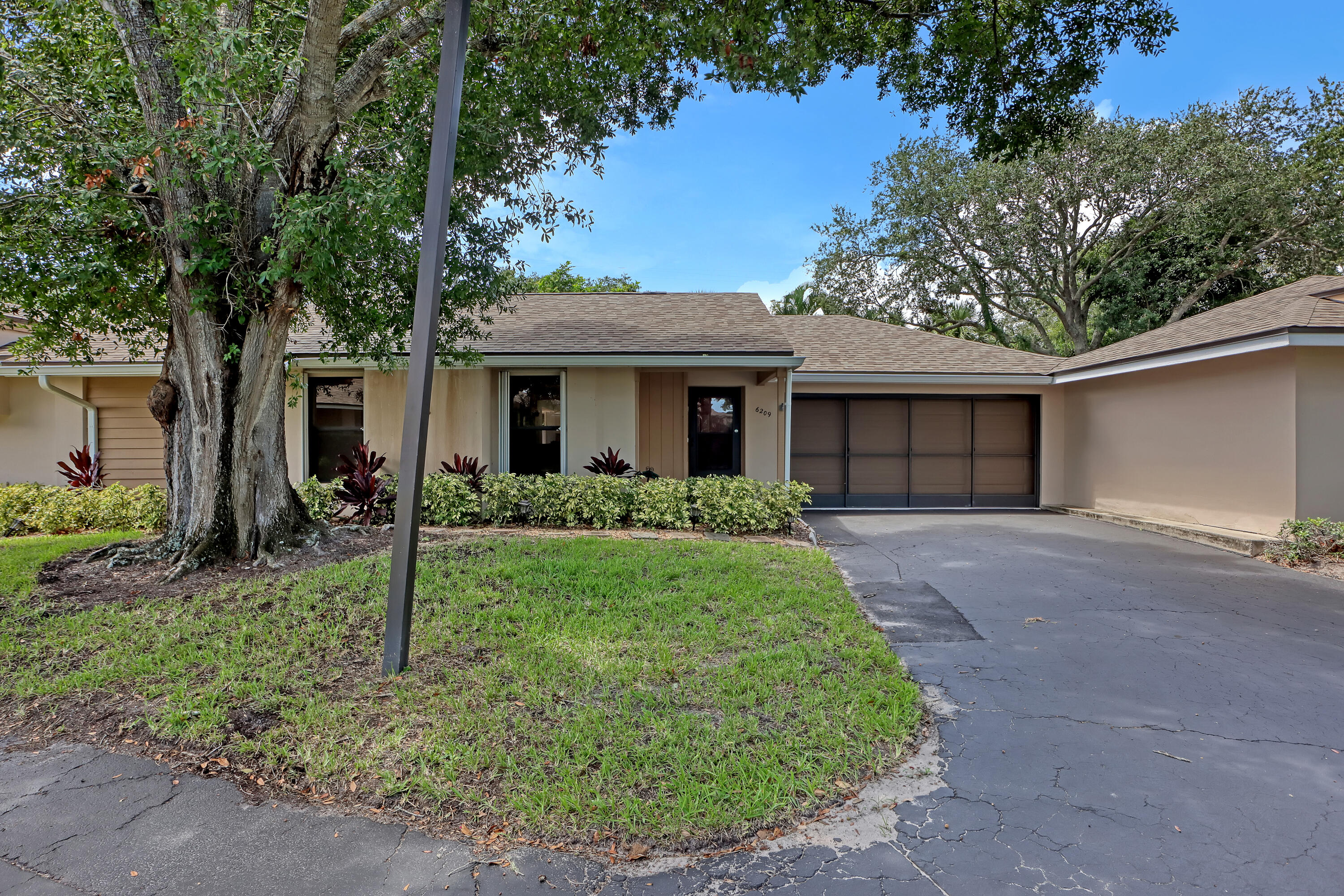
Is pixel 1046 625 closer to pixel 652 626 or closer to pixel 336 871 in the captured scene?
pixel 652 626

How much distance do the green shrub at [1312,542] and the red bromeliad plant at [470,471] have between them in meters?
9.70

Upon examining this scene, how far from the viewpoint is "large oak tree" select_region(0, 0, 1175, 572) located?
4969mm

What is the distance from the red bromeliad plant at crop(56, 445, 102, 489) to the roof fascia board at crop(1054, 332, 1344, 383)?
16.2m

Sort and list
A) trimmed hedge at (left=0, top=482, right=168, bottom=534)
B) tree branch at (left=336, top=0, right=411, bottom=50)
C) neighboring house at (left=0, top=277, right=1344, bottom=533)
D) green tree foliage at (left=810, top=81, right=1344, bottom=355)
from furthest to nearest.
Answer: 1. green tree foliage at (left=810, top=81, right=1344, bottom=355)
2. trimmed hedge at (left=0, top=482, right=168, bottom=534)
3. neighboring house at (left=0, top=277, right=1344, bottom=533)
4. tree branch at (left=336, top=0, right=411, bottom=50)

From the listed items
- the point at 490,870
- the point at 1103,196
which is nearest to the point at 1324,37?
the point at 1103,196

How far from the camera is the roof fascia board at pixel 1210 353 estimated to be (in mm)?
7027

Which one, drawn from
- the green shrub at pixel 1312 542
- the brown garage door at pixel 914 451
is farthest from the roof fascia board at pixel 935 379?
the green shrub at pixel 1312 542

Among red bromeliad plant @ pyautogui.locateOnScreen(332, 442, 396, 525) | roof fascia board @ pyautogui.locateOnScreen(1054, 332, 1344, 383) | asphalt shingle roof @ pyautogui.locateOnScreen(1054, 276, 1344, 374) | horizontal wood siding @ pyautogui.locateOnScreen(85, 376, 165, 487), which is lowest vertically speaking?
A: red bromeliad plant @ pyautogui.locateOnScreen(332, 442, 396, 525)

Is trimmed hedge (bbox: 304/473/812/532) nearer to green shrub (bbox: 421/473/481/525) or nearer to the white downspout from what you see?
green shrub (bbox: 421/473/481/525)

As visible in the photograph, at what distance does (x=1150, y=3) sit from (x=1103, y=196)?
15.3 meters

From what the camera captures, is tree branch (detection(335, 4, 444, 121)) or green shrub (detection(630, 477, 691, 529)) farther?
green shrub (detection(630, 477, 691, 529))

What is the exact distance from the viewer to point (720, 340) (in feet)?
30.3

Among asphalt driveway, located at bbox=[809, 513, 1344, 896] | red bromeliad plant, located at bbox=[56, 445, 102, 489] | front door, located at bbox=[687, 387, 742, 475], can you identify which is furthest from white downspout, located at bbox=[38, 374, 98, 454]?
asphalt driveway, located at bbox=[809, 513, 1344, 896]

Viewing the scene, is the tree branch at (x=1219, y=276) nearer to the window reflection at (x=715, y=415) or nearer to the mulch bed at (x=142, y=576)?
the window reflection at (x=715, y=415)
